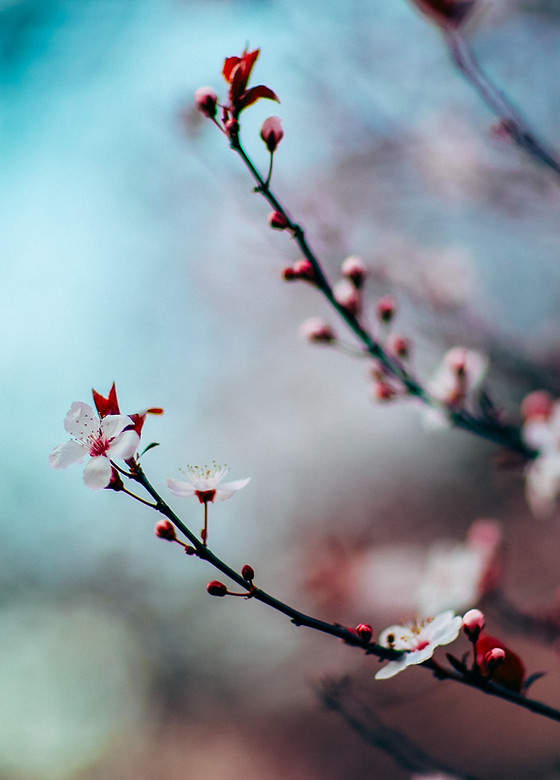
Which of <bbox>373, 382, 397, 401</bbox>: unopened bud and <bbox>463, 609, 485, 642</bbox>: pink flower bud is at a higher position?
<bbox>373, 382, 397, 401</bbox>: unopened bud

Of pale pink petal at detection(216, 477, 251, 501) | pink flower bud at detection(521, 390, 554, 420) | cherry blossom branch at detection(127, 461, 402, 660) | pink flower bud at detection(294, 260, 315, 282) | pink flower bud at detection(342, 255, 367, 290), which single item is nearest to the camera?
cherry blossom branch at detection(127, 461, 402, 660)

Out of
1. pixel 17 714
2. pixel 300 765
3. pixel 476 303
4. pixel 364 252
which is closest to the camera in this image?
pixel 364 252

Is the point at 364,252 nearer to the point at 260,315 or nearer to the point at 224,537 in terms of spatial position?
the point at 260,315

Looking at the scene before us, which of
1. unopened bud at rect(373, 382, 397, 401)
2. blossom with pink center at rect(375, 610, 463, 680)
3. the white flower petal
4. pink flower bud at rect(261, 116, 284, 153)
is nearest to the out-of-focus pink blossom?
unopened bud at rect(373, 382, 397, 401)

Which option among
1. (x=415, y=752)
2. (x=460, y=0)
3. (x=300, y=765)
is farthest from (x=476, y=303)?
(x=300, y=765)

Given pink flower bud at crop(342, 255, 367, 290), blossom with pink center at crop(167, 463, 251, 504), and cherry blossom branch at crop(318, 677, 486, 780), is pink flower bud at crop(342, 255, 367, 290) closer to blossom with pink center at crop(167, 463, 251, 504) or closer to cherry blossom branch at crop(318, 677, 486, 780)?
blossom with pink center at crop(167, 463, 251, 504)

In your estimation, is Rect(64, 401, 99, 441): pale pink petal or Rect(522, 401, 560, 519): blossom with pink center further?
Rect(522, 401, 560, 519): blossom with pink center
